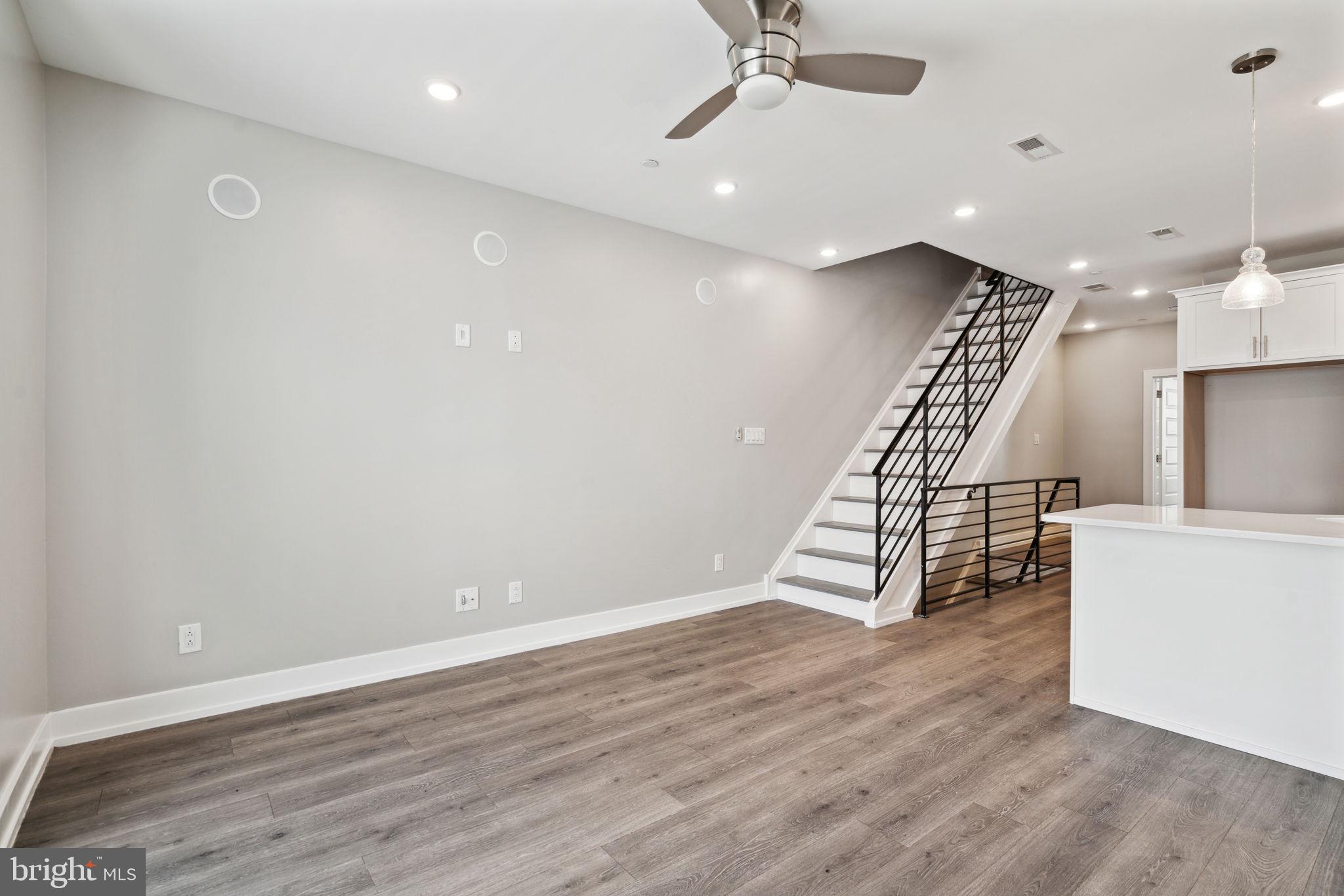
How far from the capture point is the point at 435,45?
7.67 ft

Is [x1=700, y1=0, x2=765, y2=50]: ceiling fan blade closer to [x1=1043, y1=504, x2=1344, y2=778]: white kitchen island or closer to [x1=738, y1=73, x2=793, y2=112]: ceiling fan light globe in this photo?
[x1=738, y1=73, x2=793, y2=112]: ceiling fan light globe

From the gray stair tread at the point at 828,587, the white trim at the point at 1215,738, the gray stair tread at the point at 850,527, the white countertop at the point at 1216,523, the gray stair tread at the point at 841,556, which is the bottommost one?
the white trim at the point at 1215,738

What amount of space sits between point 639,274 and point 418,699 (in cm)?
286

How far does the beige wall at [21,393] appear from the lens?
2021 millimetres

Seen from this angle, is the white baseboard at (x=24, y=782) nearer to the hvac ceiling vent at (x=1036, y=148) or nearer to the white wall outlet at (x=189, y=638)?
the white wall outlet at (x=189, y=638)

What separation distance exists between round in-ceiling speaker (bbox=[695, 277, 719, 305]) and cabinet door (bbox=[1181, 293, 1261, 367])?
3.58 m

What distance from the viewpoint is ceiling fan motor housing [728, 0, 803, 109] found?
2.00 metres

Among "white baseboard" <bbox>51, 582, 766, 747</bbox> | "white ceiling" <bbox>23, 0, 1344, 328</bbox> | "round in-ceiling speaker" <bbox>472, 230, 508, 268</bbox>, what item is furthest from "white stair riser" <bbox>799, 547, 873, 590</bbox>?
"round in-ceiling speaker" <bbox>472, 230, 508, 268</bbox>

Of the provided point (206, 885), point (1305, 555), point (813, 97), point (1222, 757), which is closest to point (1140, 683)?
point (1222, 757)

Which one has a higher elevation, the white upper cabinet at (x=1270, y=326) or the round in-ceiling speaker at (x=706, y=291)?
the round in-ceiling speaker at (x=706, y=291)

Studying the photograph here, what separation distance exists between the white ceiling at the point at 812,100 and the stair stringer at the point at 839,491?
7.31 feet

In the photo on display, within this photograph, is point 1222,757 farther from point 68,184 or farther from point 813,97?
point 68,184

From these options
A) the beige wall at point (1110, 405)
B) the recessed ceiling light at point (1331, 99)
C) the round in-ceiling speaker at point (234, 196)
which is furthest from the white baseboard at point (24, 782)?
the beige wall at point (1110, 405)

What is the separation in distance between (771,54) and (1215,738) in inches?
127
